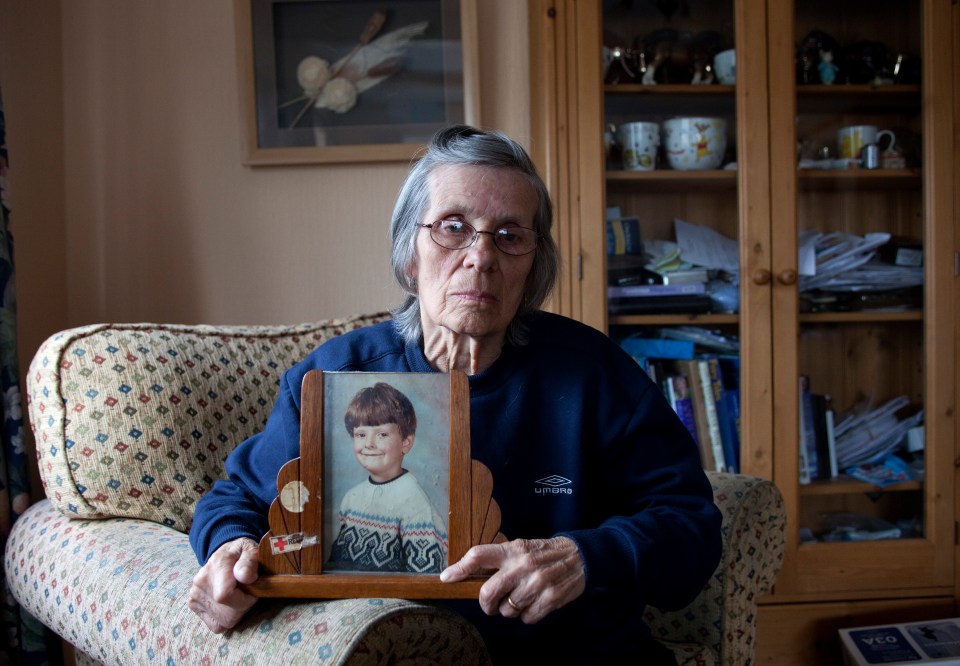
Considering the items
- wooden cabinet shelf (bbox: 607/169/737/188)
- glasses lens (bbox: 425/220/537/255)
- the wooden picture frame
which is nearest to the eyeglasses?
glasses lens (bbox: 425/220/537/255)

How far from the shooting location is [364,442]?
0.79 metres

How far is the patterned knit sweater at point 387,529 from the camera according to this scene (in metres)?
0.79

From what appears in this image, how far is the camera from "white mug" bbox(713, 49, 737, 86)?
1.88m

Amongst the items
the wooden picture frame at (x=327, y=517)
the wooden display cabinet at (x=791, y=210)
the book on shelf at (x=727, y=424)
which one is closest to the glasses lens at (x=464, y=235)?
the wooden picture frame at (x=327, y=517)

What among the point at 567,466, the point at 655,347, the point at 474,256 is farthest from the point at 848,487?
the point at 474,256

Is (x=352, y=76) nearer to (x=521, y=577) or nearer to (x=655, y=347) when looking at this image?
(x=655, y=347)

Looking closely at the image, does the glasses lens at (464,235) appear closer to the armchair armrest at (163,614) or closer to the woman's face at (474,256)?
the woman's face at (474,256)

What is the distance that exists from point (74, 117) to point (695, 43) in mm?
1565

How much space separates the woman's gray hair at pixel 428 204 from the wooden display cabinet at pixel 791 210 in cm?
74

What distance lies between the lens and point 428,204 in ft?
3.36

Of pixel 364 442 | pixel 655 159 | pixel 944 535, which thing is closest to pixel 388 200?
pixel 655 159

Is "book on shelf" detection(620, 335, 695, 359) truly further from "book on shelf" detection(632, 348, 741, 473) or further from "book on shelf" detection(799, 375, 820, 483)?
"book on shelf" detection(799, 375, 820, 483)

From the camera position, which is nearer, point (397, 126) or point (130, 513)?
point (130, 513)

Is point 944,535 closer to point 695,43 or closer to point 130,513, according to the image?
point 695,43
